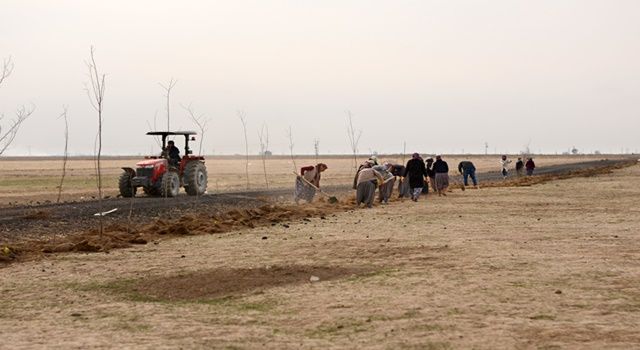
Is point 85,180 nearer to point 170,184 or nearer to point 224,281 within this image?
point 170,184

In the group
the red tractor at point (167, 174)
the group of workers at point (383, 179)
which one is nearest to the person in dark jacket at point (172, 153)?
the red tractor at point (167, 174)

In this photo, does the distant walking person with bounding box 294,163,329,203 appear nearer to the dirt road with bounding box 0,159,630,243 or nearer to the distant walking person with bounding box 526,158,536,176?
the dirt road with bounding box 0,159,630,243

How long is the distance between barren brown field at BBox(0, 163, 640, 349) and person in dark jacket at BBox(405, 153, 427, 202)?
873 centimetres

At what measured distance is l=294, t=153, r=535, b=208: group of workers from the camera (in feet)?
75.7

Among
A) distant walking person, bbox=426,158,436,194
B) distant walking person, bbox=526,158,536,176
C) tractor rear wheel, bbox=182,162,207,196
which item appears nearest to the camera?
distant walking person, bbox=426,158,436,194

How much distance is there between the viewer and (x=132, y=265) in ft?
39.1

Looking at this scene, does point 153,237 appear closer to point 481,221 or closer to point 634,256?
point 481,221

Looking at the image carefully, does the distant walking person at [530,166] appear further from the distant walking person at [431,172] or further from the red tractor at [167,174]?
the red tractor at [167,174]

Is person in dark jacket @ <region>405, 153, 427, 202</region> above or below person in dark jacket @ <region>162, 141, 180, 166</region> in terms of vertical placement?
below

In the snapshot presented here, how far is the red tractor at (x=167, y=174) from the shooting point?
2727 centimetres

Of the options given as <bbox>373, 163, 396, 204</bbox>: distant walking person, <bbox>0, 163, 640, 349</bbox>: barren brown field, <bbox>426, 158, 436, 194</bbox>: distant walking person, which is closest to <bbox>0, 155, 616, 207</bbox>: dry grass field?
<bbox>426, 158, 436, 194</bbox>: distant walking person

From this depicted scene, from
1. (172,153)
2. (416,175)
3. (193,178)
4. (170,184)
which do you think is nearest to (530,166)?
(416,175)

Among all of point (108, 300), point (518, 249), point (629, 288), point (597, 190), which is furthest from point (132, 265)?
point (597, 190)

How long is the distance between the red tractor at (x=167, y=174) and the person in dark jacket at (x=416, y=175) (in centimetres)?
756
